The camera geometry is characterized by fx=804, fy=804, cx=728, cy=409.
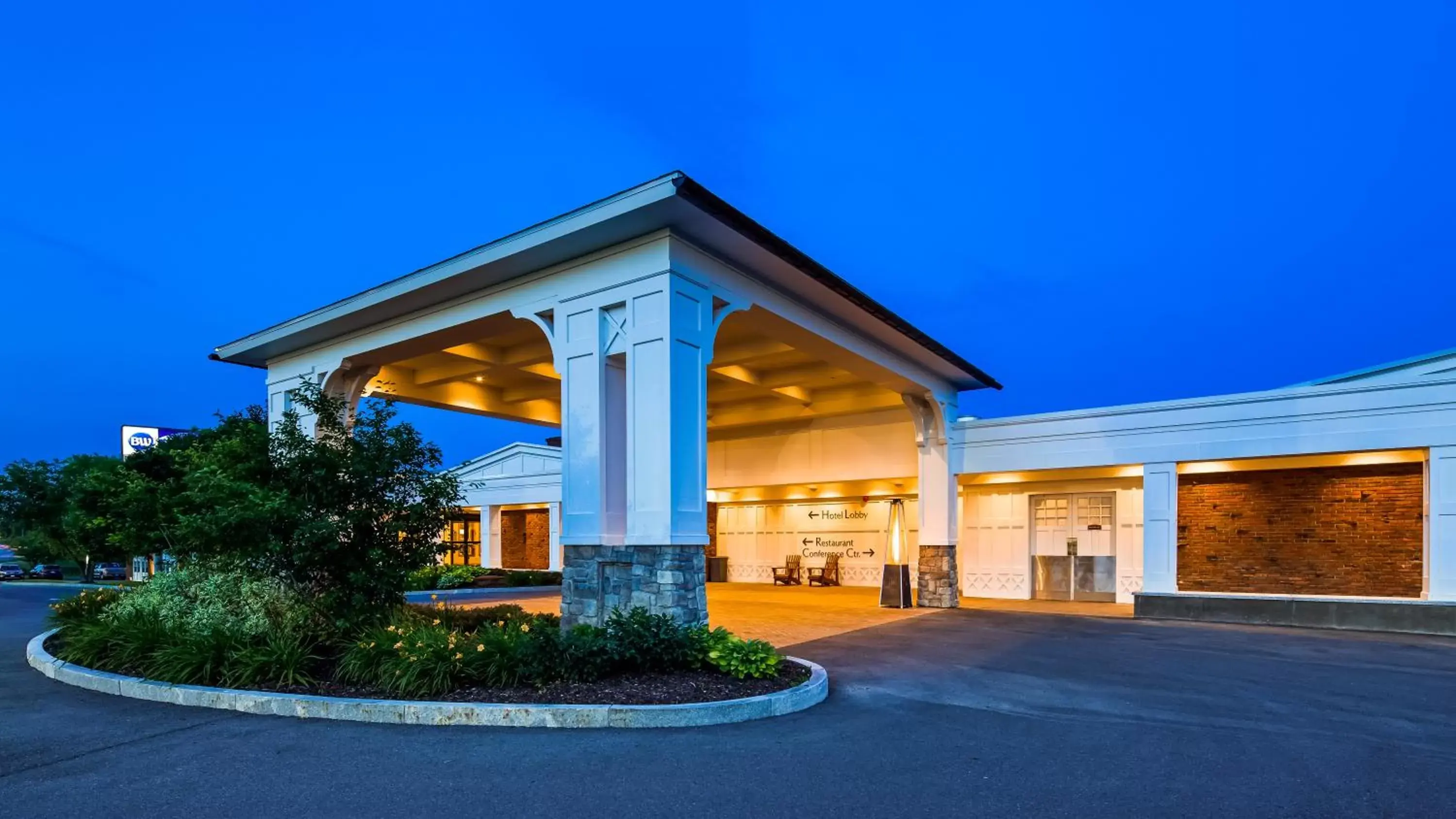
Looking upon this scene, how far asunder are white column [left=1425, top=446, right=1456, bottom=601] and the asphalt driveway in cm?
512

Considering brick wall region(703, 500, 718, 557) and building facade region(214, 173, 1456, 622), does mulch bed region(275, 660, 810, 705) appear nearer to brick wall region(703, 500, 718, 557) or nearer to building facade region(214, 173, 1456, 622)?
building facade region(214, 173, 1456, 622)

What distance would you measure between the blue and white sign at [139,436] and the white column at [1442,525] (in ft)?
103

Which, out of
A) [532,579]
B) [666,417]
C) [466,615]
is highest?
[666,417]

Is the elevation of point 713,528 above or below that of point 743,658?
below

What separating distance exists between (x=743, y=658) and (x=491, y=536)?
23.1 metres

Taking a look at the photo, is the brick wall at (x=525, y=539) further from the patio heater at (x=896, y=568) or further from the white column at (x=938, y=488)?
the white column at (x=938, y=488)

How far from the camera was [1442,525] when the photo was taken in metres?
12.7

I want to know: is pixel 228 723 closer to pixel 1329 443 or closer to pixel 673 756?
pixel 673 756

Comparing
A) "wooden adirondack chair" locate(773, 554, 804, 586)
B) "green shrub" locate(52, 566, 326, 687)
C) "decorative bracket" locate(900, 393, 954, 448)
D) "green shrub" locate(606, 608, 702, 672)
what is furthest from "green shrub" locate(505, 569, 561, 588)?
"green shrub" locate(606, 608, 702, 672)

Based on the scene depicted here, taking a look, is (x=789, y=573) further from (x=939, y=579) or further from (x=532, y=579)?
(x=532, y=579)

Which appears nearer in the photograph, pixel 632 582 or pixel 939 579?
pixel 632 582

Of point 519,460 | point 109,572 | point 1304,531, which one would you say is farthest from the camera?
point 109,572

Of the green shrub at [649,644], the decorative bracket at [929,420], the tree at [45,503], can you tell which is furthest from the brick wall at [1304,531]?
the tree at [45,503]

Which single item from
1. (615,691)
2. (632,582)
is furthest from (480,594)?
(615,691)
